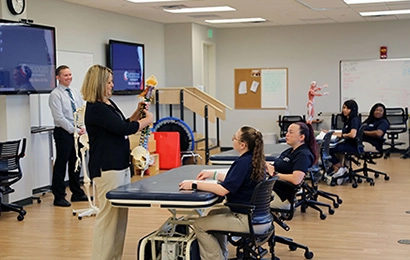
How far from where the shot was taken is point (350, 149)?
8438 mm

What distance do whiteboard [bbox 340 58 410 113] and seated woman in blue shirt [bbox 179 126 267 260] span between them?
29.1 ft

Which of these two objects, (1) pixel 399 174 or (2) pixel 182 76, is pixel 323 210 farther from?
(2) pixel 182 76

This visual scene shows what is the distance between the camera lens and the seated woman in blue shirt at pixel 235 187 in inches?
156

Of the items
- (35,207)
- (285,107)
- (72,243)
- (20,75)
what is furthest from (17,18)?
(285,107)

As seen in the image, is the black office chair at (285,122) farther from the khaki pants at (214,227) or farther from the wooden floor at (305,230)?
the khaki pants at (214,227)

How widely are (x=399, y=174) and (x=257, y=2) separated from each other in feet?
10.8

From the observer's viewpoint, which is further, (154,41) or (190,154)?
(154,41)

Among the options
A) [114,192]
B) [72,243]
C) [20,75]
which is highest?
[20,75]

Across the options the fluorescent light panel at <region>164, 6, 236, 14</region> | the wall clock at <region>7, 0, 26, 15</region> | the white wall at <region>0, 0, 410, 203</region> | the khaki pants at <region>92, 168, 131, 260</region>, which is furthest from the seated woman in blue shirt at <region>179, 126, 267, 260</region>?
the white wall at <region>0, 0, 410, 203</region>

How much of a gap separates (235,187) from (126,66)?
6618 mm

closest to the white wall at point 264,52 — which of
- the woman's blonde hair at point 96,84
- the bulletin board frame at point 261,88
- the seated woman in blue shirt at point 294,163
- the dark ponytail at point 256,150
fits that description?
the bulletin board frame at point 261,88

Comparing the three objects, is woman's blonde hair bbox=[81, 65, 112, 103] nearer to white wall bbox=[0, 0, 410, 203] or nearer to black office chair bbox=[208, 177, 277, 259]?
black office chair bbox=[208, 177, 277, 259]

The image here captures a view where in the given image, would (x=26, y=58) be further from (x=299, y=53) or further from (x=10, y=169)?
(x=299, y=53)

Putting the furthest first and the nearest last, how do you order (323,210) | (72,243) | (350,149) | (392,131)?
(392,131) < (350,149) < (323,210) < (72,243)
